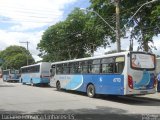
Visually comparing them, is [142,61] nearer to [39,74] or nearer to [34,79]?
[39,74]

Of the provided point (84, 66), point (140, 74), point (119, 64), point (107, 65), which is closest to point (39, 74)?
point (84, 66)

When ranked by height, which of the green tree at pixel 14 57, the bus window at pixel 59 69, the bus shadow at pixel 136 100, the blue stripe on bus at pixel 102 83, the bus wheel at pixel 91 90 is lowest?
the bus shadow at pixel 136 100

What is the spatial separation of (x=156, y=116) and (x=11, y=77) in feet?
161

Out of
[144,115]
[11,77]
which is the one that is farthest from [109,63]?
[11,77]

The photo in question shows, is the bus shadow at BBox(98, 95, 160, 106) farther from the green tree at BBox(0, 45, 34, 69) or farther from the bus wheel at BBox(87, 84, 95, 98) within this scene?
the green tree at BBox(0, 45, 34, 69)

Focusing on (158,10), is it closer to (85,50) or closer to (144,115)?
(144,115)

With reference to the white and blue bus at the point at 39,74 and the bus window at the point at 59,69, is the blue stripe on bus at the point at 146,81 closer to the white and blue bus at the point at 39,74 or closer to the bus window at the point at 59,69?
the bus window at the point at 59,69

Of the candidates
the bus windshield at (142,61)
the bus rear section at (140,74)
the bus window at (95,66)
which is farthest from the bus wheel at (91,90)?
the bus windshield at (142,61)

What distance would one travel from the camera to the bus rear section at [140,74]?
19016 mm

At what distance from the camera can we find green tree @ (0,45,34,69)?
107106 mm

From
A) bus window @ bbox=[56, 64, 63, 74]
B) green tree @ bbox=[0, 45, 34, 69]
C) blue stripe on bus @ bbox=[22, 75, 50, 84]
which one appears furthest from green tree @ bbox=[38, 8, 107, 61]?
green tree @ bbox=[0, 45, 34, 69]

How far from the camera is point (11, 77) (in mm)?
60438

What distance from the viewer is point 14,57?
108375 millimetres

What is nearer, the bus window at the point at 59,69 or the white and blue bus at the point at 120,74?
the white and blue bus at the point at 120,74
